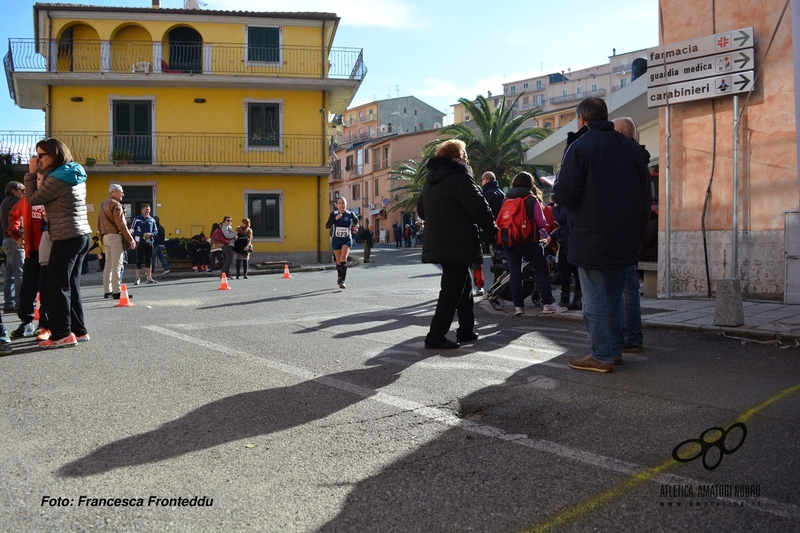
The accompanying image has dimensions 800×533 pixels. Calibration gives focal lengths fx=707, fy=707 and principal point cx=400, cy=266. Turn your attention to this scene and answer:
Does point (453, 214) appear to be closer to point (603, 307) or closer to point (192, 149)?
point (603, 307)

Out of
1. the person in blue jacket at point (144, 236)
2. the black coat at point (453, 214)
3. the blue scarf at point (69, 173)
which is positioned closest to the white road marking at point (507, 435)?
the black coat at point (453, 214)

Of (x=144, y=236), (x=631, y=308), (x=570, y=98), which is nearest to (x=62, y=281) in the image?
(x=631, y=308)

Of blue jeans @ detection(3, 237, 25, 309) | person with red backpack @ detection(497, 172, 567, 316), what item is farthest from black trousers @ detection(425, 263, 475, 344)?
blue jeans @ detection(3, 237, 25, 309)

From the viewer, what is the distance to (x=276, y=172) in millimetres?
30625

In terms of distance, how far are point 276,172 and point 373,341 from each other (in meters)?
24.2

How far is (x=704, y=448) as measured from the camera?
3.61 m

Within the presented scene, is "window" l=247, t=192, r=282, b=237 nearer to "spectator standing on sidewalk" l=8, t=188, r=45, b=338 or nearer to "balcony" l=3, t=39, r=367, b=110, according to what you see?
"balcony" l=3, t=39, r=367, b=110

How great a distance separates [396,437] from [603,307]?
240cm

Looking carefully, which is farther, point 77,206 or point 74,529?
point 77,206

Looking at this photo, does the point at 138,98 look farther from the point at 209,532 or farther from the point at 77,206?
the point at 209,532

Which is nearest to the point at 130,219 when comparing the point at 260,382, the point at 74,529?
the point at 260,382

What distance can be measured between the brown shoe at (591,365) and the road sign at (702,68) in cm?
658

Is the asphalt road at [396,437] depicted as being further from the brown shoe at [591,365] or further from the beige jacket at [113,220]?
the beige jacket at [113,220]

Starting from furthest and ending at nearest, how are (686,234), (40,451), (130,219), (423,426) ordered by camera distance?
1. (130,219)
2. (686,234)
3. (423,426)
4. (40,451)
